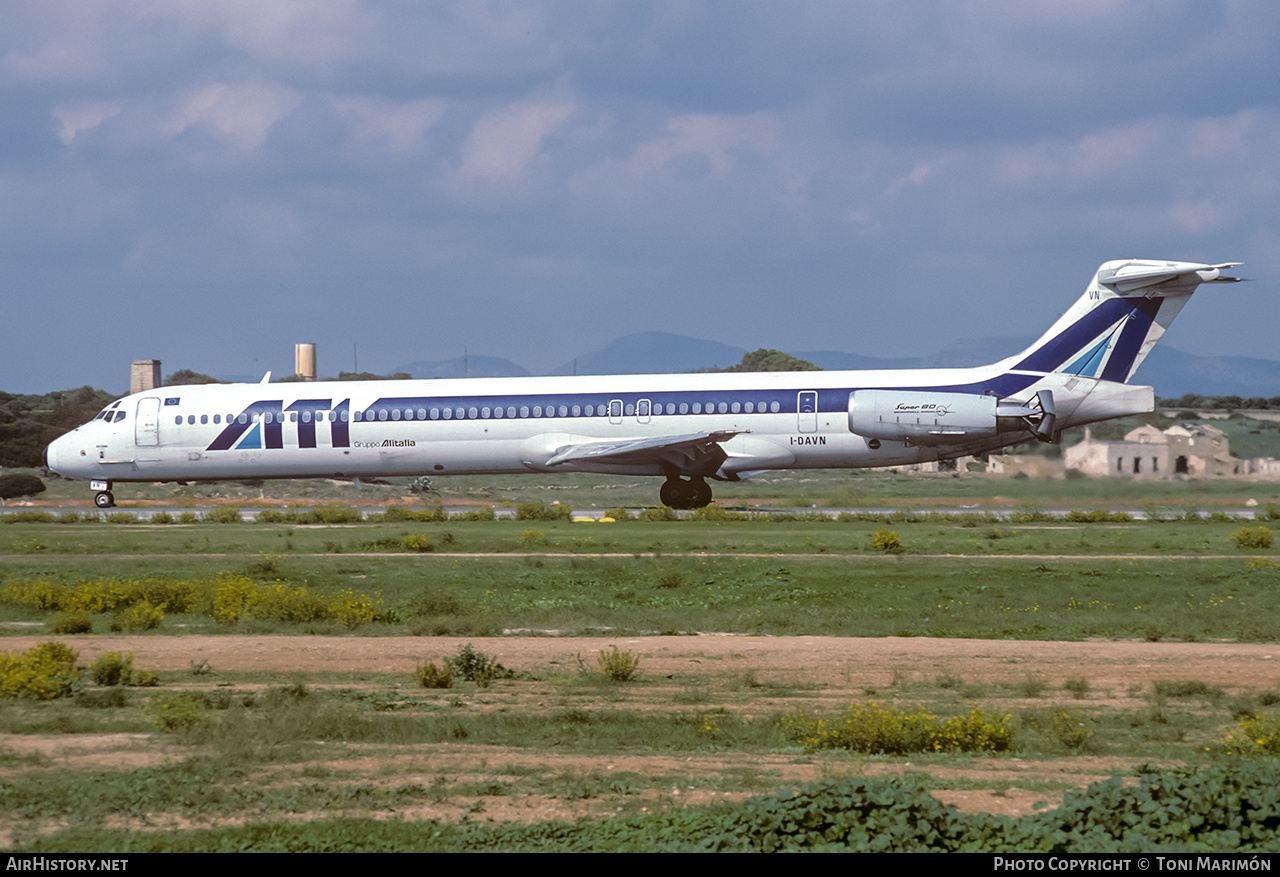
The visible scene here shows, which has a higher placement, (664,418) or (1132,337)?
(1132,337)

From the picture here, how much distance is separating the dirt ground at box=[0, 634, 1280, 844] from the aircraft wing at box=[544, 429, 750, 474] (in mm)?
16191

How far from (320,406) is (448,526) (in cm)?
551

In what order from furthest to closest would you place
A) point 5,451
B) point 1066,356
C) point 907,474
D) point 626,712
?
1. point 5,451
2. point 907,474
3. point 1066,356
4. point 626,712

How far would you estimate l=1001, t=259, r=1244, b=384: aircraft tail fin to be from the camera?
3328cm

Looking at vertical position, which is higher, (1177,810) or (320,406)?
(320,406)

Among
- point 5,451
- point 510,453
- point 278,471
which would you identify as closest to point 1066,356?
point 510,453

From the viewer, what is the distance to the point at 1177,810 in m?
7.66

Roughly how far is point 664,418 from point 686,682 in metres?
21.2

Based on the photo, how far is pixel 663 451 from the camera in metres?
34.8

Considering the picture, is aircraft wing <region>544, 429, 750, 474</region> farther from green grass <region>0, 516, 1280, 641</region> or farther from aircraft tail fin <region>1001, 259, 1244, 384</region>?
aircraft tail fin <region>1001, 259, 1244, 384</region>

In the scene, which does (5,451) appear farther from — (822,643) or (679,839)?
(679,839)

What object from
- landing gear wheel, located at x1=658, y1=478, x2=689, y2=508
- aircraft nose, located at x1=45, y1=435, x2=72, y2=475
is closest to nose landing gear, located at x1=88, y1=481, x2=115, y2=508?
aircraft nose, located at x1=45, y1=435, x2=72, y2=475

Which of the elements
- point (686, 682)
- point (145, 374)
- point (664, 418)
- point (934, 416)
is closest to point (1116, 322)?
point (934, 416)

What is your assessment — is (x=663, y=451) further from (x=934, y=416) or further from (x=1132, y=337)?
(x=1132, y=337)
